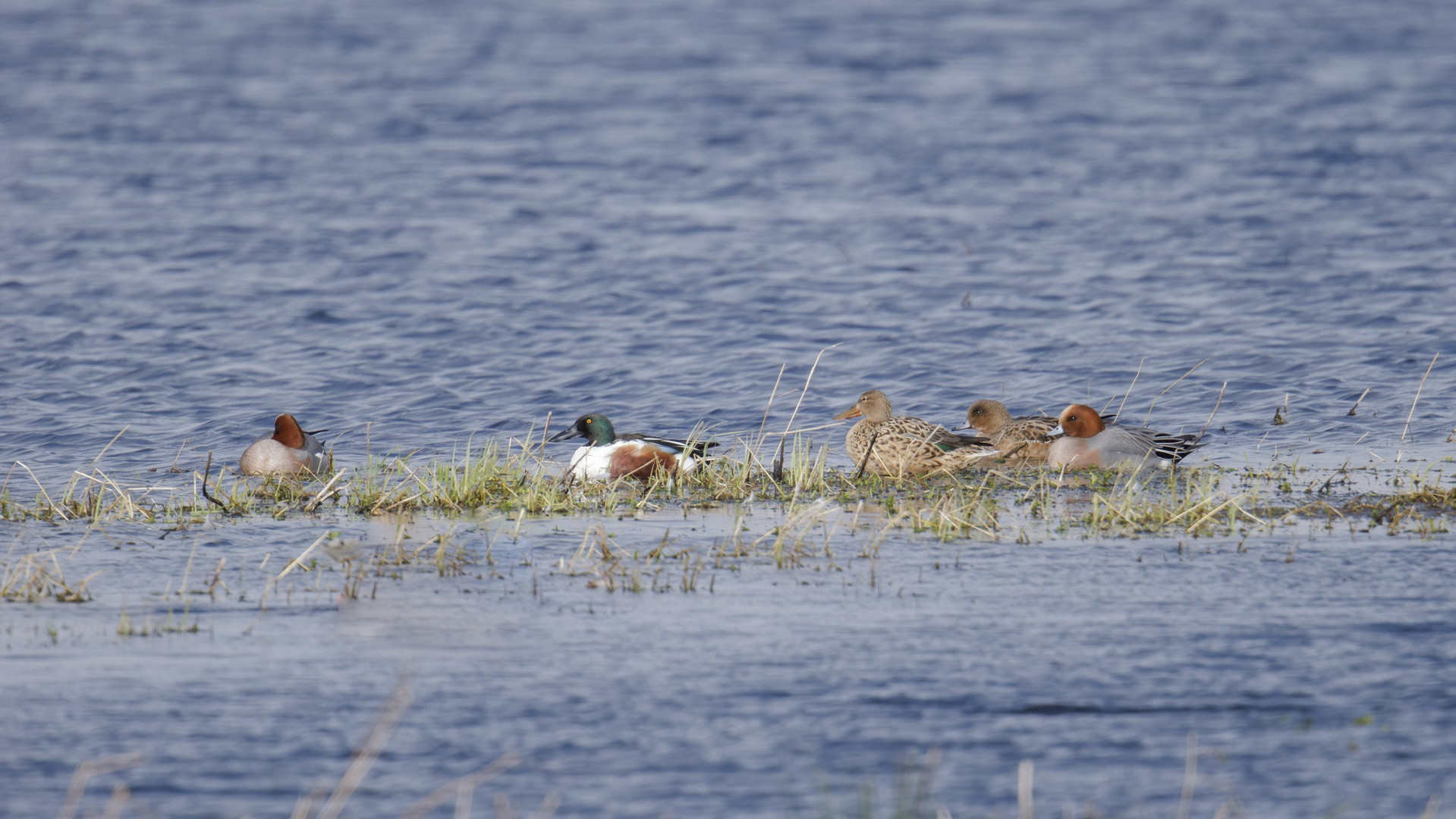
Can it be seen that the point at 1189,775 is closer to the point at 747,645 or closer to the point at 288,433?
the point at 747,645

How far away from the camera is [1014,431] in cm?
1148

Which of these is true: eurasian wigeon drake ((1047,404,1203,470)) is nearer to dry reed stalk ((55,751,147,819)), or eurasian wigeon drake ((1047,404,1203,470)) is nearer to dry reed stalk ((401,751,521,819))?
dry reed stalk ((401,751,521,819))

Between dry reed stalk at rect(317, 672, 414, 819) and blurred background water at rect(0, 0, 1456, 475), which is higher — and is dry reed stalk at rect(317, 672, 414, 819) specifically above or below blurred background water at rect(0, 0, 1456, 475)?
below

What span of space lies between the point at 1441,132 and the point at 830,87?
10.3 m

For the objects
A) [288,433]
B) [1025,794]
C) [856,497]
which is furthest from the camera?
[288,433]

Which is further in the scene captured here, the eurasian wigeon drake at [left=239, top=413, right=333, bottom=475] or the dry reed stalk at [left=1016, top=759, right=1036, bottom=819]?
the eurasian wigeon drake at [left=239, top=413, right=333, bottom=475]

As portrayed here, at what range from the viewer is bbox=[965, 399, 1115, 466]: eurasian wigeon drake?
1134 cm

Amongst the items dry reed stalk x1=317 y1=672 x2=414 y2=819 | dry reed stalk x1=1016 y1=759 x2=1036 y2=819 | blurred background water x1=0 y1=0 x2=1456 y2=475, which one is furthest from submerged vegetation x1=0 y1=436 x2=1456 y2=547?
dry reed stalk x1=1016 y1=759 x2=1036 y2=819

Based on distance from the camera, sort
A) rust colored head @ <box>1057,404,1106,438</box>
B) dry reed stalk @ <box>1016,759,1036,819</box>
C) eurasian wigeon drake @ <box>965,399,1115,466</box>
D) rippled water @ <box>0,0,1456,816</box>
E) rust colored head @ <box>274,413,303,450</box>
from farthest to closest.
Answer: eurasian wigeon drake @ <box>965,399,1115,466</box> → rust colored head @ <box>274,413,303,450</box> → rust colored head @ <box>1057,404,1106,438</box> → rippled water @ <box>0,0,1456,816</box> → dry reed stalk @ <box>1016,759,1036,819</box>

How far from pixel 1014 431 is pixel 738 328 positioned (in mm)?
5780

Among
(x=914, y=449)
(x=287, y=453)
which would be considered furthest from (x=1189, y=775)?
(x=287, y=453)

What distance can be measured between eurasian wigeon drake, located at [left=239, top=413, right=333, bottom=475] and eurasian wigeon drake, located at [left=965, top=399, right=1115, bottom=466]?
452 centimetres

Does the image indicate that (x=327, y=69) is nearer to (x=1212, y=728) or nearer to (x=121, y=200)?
(x=121, y=200)

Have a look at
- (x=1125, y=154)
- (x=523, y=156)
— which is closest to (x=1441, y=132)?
(x=1125, y=154)
